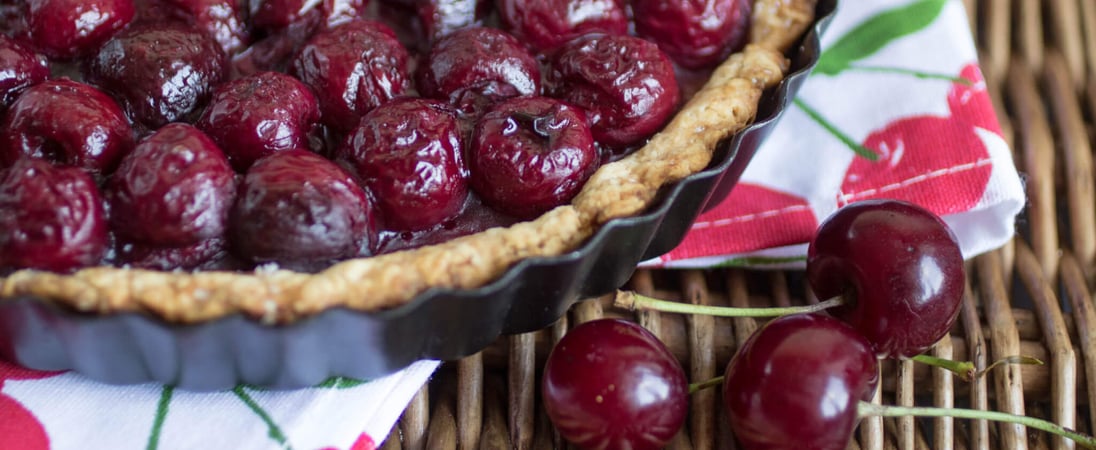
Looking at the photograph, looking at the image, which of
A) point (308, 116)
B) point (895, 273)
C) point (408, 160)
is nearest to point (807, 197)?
point (895, 273)

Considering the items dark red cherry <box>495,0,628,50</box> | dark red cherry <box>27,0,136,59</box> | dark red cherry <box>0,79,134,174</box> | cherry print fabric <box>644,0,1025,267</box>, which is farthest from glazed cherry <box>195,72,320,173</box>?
cherry print fabric <box>644,0,1025,267</box>

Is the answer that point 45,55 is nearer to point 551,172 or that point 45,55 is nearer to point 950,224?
point 551,172

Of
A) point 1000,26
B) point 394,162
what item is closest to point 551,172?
point 394,162

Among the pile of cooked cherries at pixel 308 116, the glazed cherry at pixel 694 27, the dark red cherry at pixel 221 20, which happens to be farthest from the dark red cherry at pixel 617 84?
the dark red cherry at pixel 221 20

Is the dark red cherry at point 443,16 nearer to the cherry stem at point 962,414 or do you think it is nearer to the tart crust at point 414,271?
the tart crust at point 414,271

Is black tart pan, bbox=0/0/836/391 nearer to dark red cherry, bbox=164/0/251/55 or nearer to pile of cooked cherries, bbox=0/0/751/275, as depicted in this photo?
pile of cooked cherries, bbox=0/0/751/275
